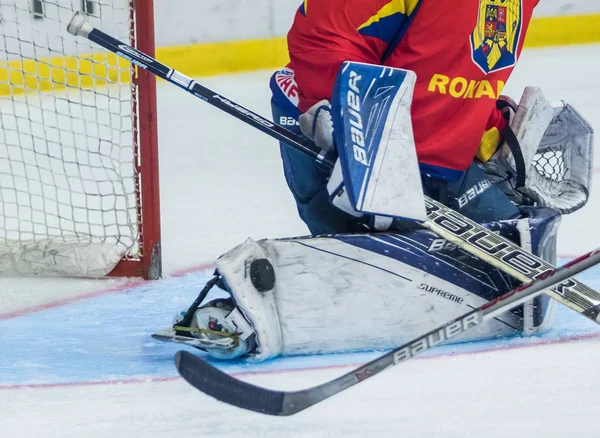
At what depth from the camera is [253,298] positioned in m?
1.83

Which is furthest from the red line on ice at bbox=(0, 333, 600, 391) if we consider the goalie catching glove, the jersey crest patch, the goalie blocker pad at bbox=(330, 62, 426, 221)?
Result: the jersey crest patch

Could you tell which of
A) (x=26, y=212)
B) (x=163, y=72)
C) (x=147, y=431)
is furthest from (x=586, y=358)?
(x=26, y=212)

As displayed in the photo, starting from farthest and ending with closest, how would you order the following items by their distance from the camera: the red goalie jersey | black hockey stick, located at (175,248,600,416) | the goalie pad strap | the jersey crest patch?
the goalie pad strap, the jersey crest patch, the red goalie jersey, black hockey stick, located at (175,248,600,416)

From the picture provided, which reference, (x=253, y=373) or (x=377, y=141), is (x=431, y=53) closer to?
(x=377, y=141)

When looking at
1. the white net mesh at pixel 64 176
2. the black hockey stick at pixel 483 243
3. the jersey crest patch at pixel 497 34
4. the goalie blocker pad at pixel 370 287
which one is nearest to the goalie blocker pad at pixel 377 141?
the black hockey stick at pixel 483 243

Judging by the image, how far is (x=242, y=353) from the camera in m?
1.87

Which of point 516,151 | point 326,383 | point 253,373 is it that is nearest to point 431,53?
point 516,151

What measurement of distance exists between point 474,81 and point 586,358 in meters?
0.60

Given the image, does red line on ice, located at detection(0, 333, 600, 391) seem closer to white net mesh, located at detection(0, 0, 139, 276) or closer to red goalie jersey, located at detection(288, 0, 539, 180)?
red goalie jersey, located at detection(288, 0, 539, 180)

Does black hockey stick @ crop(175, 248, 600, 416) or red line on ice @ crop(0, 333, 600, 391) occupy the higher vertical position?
black hockey stick @ crop(175, 248, 600, 416)

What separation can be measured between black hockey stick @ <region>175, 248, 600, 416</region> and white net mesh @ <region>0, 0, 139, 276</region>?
44.8 inches

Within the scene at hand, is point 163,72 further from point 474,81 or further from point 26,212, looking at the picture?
point 26,212

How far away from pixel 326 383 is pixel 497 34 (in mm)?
963

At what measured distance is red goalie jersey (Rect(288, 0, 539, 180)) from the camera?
77.4 inches
